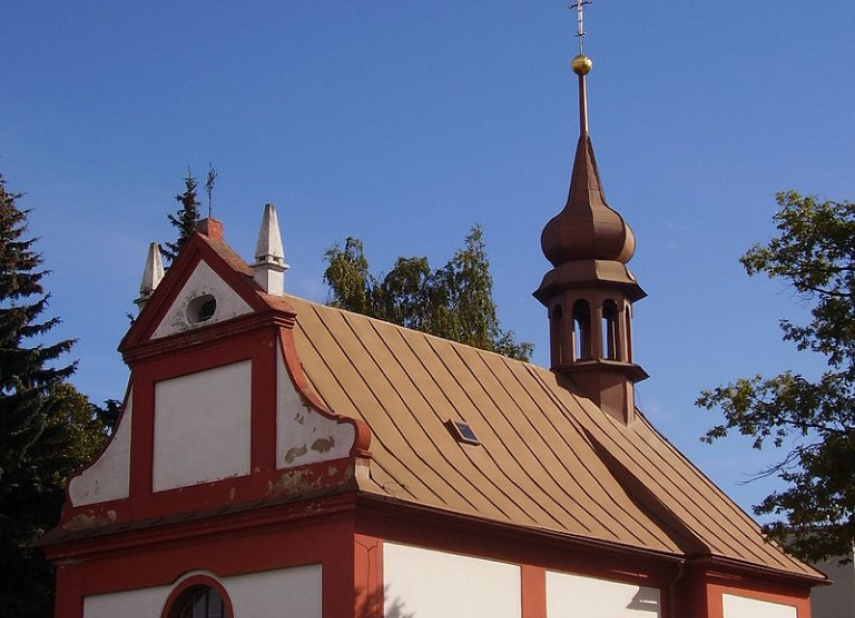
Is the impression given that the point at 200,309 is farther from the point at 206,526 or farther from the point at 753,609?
the point at 753,609

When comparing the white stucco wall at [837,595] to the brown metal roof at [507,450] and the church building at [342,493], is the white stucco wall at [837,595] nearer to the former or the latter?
the brown metal roof at [507,450]

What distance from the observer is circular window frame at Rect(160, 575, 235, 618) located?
19.1m

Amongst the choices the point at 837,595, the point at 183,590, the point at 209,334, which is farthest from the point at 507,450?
the point at 837,595

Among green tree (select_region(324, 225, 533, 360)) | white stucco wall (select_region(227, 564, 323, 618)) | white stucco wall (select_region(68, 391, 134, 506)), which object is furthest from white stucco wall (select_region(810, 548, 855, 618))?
white stucco wall (select_region(227, 564, 323, 618))

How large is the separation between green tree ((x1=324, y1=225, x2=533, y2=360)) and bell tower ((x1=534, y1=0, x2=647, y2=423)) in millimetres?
7934

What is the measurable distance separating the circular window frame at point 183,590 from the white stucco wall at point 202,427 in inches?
51.7

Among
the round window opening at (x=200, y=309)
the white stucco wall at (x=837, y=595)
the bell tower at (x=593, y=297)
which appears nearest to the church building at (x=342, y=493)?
the round window opening at (x=200, y=309)

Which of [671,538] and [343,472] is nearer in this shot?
[343,472]

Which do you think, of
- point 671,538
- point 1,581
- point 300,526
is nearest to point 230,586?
point 300,526

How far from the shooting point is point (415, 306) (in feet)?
123

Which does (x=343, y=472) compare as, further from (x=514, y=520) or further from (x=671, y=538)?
(x=671, y=538)

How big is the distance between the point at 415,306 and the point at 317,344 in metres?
16.3

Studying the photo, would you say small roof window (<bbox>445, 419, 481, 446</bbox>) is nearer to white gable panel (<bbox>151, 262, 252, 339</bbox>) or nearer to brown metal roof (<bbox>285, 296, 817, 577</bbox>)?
brown metal roof (<bbox>285, 296, 817, 577</bbox>)

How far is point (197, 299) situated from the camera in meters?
20.6
